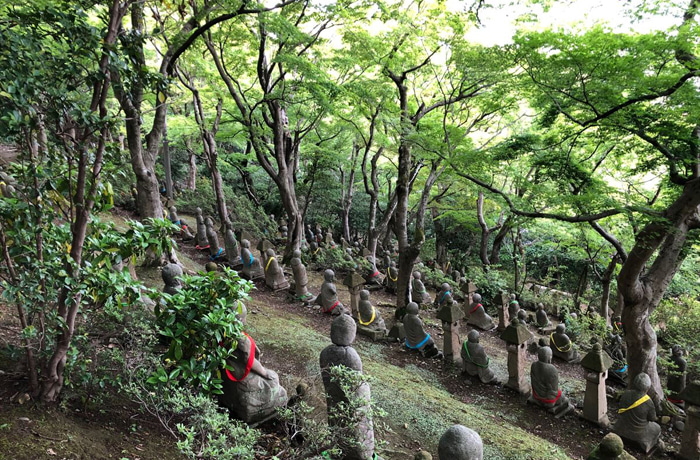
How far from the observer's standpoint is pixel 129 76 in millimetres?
3127

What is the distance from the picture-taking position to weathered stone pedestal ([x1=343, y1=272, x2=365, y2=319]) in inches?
384

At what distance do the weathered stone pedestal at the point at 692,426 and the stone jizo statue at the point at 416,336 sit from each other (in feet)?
13.6

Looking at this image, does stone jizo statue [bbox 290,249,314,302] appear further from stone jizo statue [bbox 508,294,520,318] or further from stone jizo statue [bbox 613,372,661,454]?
stone jizo statue [bbox 613,372,661,454]

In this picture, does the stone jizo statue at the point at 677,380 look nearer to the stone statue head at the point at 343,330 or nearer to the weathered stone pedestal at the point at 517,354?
the weathered stone pedestal at the point at 517,354

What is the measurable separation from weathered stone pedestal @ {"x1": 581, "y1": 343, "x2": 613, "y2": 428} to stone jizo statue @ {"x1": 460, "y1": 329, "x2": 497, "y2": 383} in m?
1.67

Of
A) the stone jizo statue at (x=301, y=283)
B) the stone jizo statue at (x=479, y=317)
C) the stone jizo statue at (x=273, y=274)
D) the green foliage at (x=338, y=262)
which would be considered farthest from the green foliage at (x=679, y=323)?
the stone jizo statue at (x=273, y=274)

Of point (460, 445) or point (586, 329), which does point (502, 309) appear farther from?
point (460, 445)

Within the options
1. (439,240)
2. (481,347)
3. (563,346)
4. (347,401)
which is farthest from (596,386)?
(439,240)

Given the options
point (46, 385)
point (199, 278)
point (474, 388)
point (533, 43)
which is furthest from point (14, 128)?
point (474, 388)

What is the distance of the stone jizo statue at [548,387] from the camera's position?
6.62 meters

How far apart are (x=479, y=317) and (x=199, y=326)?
9657 mm

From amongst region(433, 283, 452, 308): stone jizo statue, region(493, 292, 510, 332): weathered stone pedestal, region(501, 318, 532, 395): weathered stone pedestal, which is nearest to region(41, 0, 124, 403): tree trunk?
region(501, 318, 532, 395): weathered stone pedestal

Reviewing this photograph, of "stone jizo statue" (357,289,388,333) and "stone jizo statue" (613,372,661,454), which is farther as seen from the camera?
"stone jizo statue" (357,289,388,333)

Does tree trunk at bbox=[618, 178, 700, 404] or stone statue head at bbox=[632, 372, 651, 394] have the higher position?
tree trunk at bbox=[618, 178, 700, 404]
